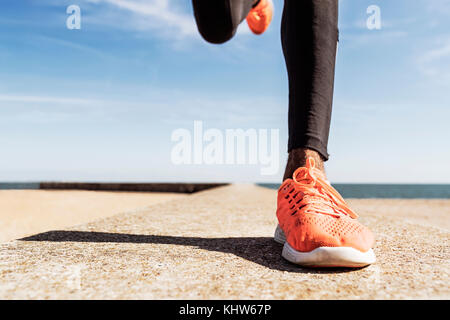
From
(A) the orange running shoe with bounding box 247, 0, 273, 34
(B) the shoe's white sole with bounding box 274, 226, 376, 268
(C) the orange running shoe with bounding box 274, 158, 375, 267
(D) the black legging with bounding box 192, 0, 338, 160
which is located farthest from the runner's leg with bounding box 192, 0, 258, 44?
(B) the shoe's white sole with bounding box 274, 226, 376, 268

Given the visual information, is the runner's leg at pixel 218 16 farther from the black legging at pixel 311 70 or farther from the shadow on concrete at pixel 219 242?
the shadow on concrete at pixel 219 242

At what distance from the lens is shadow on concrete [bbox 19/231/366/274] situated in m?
1.11

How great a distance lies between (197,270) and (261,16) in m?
1.06

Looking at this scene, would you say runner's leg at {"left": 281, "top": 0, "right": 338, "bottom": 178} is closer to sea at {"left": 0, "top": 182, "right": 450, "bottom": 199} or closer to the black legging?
the black legging

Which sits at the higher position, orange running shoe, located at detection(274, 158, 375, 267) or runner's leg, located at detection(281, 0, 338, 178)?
runner's leg, located at detection(281, 0, 338, 178)

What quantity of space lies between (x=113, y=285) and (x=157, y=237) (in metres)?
0.71

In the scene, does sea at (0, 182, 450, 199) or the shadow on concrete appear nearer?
the shadow on concrete

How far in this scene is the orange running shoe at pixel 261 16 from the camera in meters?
1.39

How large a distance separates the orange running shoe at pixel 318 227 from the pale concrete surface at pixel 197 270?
0.13 ft

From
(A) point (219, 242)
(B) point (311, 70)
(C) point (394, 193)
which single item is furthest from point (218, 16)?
(C) point (394, 193)

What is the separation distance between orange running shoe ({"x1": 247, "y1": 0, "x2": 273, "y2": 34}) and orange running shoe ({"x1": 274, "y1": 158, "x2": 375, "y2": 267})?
2.15 ft

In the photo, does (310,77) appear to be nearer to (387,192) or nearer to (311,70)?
(311,70)

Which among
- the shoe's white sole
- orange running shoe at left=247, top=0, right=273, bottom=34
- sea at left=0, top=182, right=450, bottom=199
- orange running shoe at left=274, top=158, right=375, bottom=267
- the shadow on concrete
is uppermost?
orange running shoe at left=247, top=0, right=273, bottom=34
